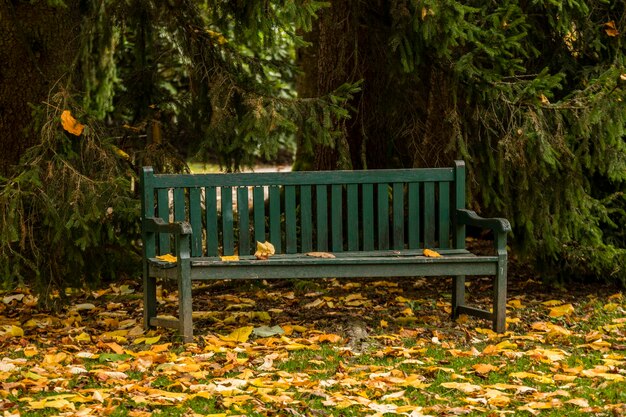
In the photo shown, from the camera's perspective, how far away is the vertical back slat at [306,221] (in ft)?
22.4

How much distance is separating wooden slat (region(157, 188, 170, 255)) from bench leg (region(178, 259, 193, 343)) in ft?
2.22

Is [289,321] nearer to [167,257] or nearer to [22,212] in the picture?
[167,257]

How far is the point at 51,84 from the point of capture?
7.96 metres

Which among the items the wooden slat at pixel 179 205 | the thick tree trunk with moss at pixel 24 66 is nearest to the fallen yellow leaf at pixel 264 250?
the wooden slat at pixel 179 205

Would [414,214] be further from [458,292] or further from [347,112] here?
[347,112]

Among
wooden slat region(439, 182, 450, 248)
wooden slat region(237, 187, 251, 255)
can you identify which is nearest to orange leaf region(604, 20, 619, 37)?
wooden slat region(439, 182, 450, 248)

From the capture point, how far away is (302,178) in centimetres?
681

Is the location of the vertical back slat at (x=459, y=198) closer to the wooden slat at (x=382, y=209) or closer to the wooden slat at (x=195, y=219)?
the wooden slat at (x=382, y=209)

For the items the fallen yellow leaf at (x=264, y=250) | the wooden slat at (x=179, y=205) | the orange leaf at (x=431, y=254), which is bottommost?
the orange leaf at (x=431, y=254)

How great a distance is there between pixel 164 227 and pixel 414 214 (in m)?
1.74

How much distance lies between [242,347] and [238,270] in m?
0.51

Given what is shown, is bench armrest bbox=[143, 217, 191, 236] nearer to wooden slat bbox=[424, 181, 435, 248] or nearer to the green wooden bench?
the green wooden bench

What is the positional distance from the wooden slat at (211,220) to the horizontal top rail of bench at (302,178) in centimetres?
7

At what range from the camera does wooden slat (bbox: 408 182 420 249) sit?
6.96m
